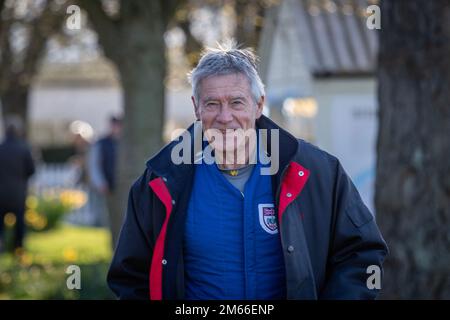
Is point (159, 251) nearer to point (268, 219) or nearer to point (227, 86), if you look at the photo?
point (268, 219)

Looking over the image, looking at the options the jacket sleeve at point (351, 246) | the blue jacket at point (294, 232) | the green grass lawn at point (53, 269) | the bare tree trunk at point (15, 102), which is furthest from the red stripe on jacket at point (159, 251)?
the bare tree trunk at point (15, 102)

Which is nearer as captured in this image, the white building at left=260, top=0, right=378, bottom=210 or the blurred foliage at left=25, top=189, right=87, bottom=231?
the white building at left=260, top=0, right=378, bottom=210

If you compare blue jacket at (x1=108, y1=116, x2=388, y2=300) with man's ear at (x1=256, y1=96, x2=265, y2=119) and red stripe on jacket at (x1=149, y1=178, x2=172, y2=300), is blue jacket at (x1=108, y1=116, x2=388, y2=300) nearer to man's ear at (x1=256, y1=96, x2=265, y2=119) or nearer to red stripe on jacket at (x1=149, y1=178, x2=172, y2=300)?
red stripe on jacket at (x1=149, y1=178, x2=172, y2=300)

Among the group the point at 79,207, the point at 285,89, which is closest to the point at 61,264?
the point at 285,89

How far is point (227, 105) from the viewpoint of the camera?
3932 mm

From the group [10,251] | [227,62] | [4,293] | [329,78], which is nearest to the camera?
[227,62]

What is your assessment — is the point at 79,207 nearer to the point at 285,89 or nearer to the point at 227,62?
the point at 285,89

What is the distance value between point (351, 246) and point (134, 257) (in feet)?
2.77

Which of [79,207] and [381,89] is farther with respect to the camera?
[79,207]

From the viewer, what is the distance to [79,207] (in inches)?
866

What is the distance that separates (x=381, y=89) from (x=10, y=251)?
8638 mm

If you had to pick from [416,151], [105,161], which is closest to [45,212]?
[105,161]

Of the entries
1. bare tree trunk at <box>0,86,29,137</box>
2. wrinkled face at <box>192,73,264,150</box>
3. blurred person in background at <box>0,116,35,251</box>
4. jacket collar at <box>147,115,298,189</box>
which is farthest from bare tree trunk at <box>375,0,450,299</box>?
bare tree trunk at <box>0,86,29,137</box>

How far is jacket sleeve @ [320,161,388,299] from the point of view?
3871 millimetres
